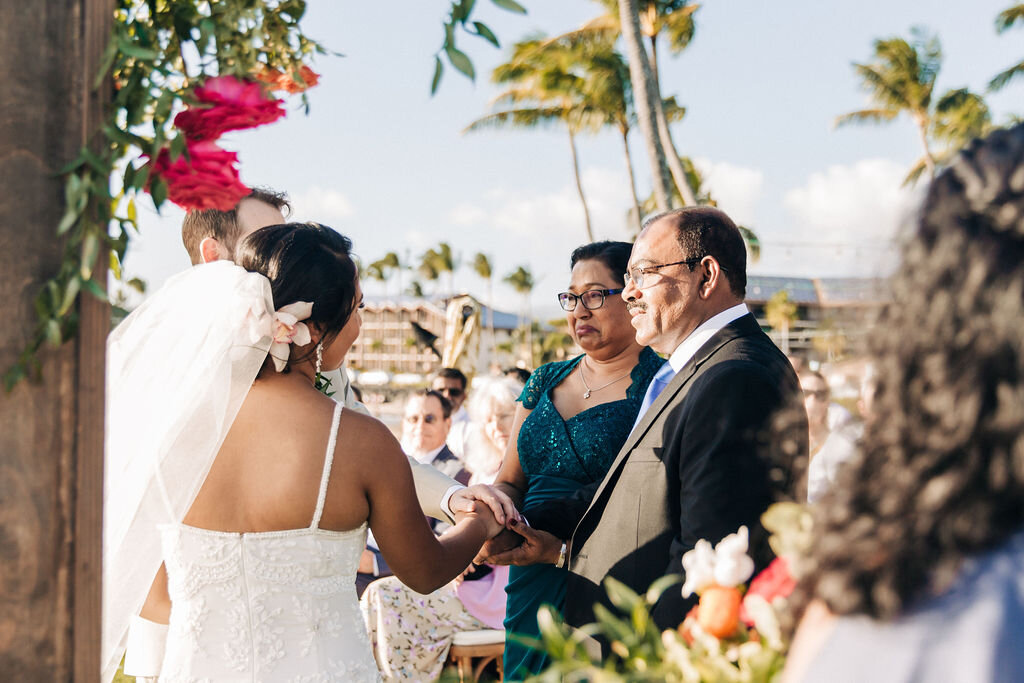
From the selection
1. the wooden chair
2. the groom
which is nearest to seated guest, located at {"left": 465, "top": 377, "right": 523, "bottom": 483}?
the wooden chair

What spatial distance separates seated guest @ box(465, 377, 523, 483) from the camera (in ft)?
20.6

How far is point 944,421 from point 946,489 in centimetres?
9

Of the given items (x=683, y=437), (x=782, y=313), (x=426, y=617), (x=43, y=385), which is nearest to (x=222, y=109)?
(x=43, y=385)

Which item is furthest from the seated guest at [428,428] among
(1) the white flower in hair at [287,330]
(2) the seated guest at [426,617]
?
(1) the white flower in hair at [287,330]

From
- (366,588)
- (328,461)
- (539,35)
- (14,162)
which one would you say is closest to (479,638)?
(366,588)

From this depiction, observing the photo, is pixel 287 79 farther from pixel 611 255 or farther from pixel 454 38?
pixel 611 255

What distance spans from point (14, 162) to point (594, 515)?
212 centimetres

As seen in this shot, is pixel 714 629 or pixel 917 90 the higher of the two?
pixel 917 90

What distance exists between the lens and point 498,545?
3.37 m

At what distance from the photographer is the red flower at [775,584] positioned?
1344mm

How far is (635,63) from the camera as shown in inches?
377

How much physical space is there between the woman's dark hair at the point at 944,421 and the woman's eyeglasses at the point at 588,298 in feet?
8.33

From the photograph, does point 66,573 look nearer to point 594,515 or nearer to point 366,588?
point 594,515

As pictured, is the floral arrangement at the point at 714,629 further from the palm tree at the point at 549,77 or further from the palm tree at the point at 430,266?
the palm tree at the point at 430,266
